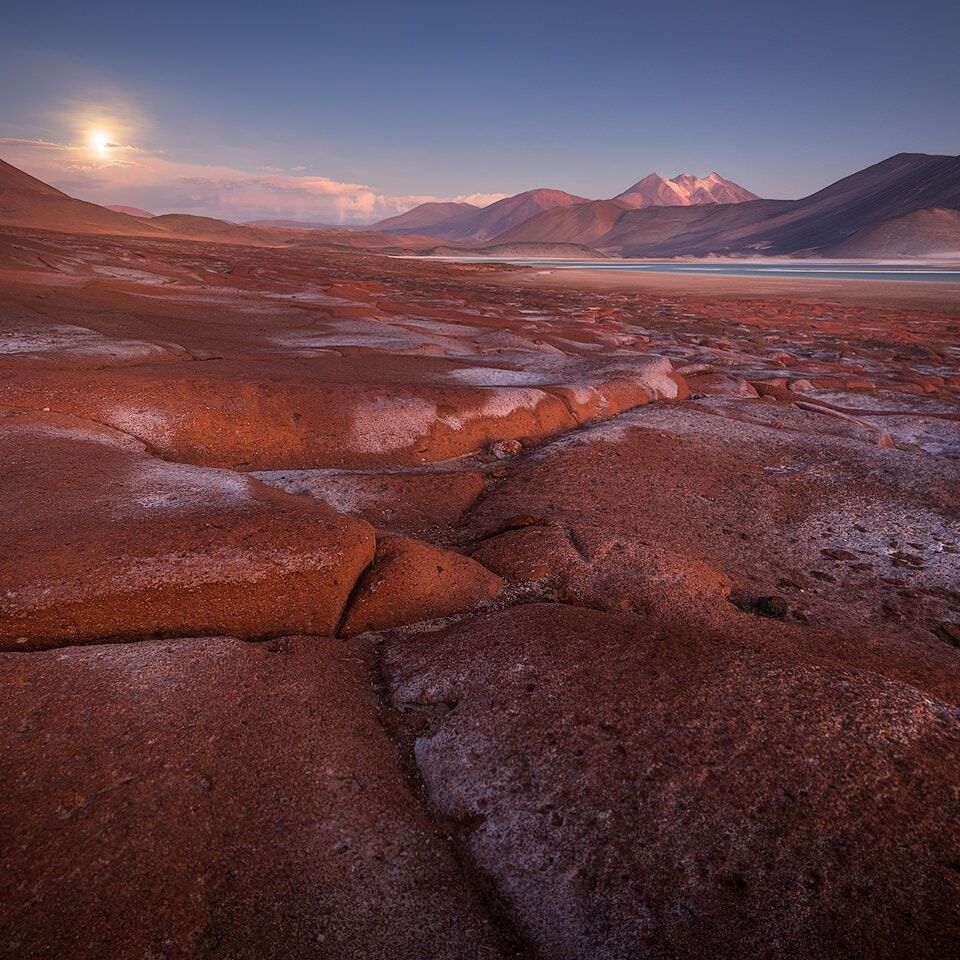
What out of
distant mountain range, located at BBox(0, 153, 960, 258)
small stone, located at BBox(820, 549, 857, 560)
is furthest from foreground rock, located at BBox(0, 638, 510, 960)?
distant mountain range, located at BBox(0, 153, 960, 258)

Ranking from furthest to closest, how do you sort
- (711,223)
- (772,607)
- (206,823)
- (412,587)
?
(711,223), (772,607), (412,587), (206,823)

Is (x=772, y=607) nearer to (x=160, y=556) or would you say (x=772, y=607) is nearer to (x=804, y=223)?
(x=160, y=556)

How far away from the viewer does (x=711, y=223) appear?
144 metres

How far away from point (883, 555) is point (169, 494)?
4.09 meters

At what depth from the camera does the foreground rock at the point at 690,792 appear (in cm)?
157

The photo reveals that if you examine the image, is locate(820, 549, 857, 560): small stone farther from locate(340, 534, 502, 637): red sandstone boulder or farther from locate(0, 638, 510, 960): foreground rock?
locate(0, 638, 510, 960): foreground rock

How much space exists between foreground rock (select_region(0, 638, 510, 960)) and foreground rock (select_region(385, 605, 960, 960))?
0.63 ft

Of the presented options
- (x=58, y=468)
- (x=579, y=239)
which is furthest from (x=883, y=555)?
(x=579, y=239)

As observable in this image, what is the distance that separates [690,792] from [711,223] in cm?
16240

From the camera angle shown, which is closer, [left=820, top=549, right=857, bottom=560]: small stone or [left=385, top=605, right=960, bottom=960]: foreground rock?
[left=385, top=605, right=960, bottom=960]: foreground rock

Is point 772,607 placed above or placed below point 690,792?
below

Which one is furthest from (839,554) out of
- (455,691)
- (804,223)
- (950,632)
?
(804,223)

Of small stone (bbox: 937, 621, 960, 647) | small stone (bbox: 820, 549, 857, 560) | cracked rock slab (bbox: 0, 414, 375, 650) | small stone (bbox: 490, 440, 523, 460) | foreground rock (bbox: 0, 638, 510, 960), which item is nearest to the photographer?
foreground rock (bbox: 0, 638, 510, 960)

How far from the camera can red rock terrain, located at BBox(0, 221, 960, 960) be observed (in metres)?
1.59
